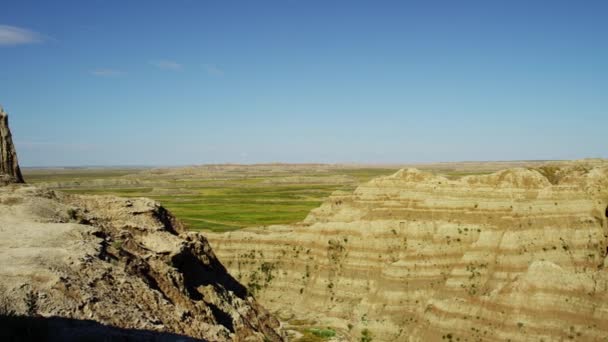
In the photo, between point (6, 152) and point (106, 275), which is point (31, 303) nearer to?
point (106, 275)

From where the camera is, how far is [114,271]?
19.3 metres

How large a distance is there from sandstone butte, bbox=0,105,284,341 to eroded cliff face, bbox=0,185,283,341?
43 millimetres

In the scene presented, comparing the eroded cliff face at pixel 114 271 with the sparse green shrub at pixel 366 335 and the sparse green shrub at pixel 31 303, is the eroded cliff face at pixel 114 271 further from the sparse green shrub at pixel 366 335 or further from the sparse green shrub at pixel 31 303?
the sparse green shrub at pixel 366 335

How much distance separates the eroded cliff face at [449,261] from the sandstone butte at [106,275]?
20.1 m

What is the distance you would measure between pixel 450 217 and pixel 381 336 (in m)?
16.7

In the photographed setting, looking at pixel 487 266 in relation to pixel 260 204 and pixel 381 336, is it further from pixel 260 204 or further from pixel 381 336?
pixel 260 204

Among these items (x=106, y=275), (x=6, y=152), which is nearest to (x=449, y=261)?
(x=106, y=275)

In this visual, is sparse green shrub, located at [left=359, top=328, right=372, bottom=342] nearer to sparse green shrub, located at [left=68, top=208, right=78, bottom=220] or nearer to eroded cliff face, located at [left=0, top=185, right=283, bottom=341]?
eroded cliff face, located at [left=0, top=185, right=283, bottom=341]

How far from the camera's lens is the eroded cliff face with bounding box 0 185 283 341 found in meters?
16.2

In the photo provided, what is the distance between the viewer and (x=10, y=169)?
91.6 ft

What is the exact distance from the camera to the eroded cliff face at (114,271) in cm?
1625

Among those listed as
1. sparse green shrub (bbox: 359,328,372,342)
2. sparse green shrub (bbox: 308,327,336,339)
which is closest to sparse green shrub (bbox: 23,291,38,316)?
sparse green shrub (bbox: 308,327,336,339)

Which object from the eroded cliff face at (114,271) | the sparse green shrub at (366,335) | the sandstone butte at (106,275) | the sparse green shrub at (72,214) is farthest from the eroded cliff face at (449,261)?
the sparse green shrub at (72,214)

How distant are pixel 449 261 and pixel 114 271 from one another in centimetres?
4000
